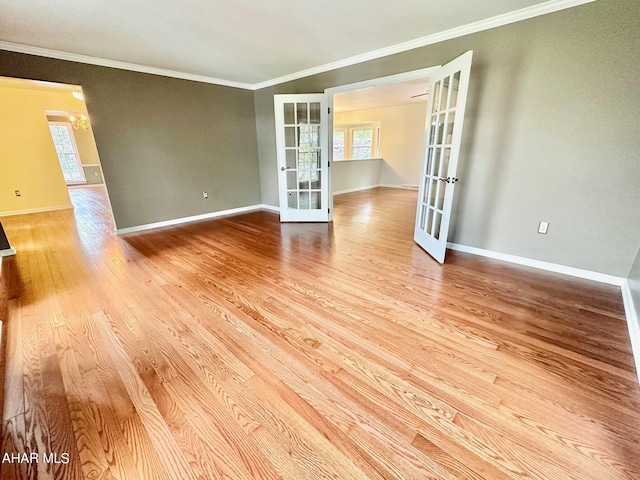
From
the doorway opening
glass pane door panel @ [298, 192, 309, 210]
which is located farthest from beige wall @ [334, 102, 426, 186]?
the doorway opening

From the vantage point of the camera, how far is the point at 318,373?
1.57 metres

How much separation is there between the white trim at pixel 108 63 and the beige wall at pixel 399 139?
545 centimetres

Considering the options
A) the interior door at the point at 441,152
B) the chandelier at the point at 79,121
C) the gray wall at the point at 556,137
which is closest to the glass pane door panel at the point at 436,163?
the interior door at the point at 441,152

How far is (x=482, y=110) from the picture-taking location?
291cm

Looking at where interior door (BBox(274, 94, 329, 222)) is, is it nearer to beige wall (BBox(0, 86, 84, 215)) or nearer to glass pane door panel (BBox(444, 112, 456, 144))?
glass pane door panel (BBox(444, 112, 456, 144))

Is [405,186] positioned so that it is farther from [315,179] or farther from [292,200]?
[292,200]

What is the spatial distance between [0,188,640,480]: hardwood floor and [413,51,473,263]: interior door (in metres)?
0.51

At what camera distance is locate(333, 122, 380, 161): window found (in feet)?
30.9

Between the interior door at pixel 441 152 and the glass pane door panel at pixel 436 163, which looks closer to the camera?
the interior door at pixel 441 152

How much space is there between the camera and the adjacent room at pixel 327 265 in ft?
4.00

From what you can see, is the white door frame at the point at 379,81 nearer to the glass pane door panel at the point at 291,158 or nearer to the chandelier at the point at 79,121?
the glass pane door panel at the point at 291,158

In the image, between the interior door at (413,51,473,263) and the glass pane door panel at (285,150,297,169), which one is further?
the glass pane door panel at (285,150,297,169)

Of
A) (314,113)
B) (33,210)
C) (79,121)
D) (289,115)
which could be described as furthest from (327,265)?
(79,121)

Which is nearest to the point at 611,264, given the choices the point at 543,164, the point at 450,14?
the point at 543,164
